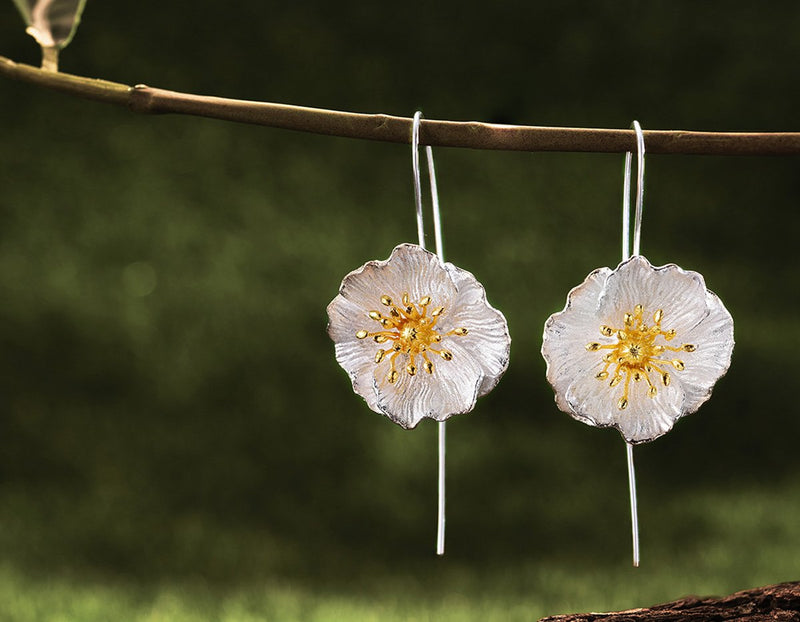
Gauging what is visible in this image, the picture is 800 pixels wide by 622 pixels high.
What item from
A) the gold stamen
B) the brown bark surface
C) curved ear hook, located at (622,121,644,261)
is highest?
curved ear hook, located at (622,121,644,261)

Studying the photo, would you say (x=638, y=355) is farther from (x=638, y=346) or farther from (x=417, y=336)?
(x=417, y=336)

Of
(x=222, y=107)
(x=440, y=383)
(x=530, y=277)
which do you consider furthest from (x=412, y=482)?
(x=222, y=107)

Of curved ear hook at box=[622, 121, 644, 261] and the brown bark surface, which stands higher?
curved ear hook at box=[622, 121, 644, 261]

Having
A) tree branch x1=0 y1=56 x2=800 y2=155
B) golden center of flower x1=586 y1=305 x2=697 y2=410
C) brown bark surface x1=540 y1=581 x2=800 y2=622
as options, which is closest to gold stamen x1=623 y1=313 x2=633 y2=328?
golden center of flower x1=586 y1=305 x2=697 y2=410

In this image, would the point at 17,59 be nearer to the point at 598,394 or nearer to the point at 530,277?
the point at 530,277

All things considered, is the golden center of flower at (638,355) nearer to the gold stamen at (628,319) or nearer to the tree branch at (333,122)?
the gold stamen at (628,319)

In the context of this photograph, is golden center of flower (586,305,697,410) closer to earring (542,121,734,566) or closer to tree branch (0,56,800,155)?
earring (542,121,734,566)

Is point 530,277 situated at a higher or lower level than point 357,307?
higher
